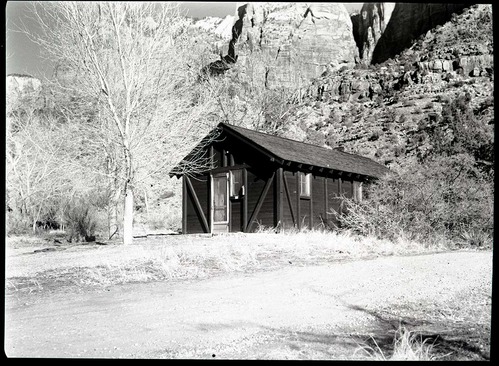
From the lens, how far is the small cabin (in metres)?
17.2

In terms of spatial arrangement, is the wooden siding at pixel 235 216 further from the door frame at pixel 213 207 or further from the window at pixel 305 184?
the window at pixel 305 184

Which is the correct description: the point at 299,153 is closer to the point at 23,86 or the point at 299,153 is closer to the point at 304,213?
the point at 304,213

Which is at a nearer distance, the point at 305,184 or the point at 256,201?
the point at 256,201

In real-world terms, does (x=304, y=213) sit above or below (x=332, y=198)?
below

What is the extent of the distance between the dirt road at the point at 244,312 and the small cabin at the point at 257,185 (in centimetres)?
723

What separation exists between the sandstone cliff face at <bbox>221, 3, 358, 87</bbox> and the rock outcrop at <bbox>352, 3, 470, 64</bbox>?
8.54 feet

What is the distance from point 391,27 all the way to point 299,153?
169 ft

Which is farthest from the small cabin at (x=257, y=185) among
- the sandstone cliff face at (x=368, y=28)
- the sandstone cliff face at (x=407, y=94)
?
the sandstone cliff face at (x=368, y=28)

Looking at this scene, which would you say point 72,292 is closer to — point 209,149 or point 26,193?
point 209,149

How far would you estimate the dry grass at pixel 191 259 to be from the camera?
9.57m

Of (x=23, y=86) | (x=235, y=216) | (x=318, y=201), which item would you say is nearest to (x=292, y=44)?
(x=23, y=86)

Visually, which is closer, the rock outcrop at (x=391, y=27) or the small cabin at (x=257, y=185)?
the small cabin at (x=257, y=185)

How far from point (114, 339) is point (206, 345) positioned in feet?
3.38

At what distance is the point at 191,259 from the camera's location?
11.3m
